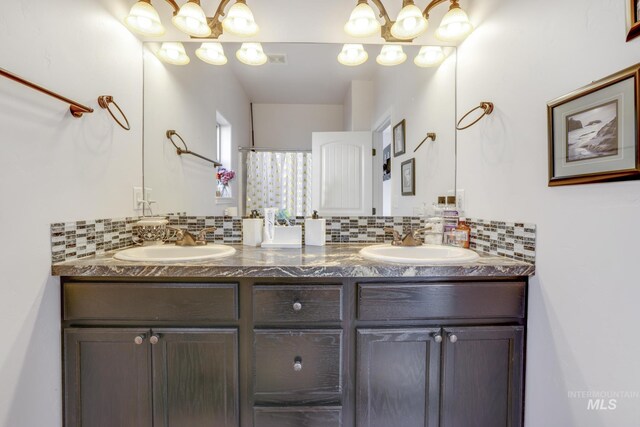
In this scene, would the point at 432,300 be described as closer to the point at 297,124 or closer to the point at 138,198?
the point at 297,124

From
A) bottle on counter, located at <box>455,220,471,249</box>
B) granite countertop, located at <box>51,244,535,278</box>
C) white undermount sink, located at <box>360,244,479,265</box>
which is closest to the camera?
granite countertop, located at <box>51,244,535,278</box>

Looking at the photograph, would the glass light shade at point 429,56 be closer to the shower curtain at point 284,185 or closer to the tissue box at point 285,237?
the shower curtain at point 284,185

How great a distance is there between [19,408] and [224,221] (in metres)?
0.98

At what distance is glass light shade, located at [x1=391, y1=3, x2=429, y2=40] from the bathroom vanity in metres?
1.08

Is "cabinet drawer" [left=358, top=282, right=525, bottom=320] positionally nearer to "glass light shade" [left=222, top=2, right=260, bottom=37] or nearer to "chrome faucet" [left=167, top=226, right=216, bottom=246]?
"chrome faucet" [left=167, top=226, right=216, bottom=246]

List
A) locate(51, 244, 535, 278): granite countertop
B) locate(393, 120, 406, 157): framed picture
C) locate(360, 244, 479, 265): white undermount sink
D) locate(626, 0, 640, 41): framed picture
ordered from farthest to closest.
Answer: locate(393, 120, 406, 157): framed picture
locate(360, 244, 479, 265): white undermount sink
locate(51, 244, 535, 278): granite countertop
locate(626, 0, 640, 41): framed picture

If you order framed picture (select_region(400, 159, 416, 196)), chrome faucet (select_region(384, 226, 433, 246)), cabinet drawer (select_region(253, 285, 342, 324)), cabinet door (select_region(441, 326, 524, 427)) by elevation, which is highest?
framed picture (select_region(400, 159, 416, 196))

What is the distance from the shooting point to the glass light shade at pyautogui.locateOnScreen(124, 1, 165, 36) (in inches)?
47.8

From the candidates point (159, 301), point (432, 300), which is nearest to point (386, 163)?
point (432, 300)

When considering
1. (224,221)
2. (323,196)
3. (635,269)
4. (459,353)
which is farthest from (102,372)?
(635,269)

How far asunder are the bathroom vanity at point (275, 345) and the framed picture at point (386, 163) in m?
0.72

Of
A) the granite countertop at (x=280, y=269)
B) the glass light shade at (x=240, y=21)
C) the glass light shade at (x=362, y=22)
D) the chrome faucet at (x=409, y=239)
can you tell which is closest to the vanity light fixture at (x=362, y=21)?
the glass light shade at (x=362, y=22)

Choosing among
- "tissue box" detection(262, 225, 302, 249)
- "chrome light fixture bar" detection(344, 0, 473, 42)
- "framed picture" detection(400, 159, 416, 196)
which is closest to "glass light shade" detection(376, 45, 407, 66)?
"chrome light fixture bar" detection(344, 0, 473, 42)

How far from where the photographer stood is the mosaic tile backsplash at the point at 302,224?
1013 mm
